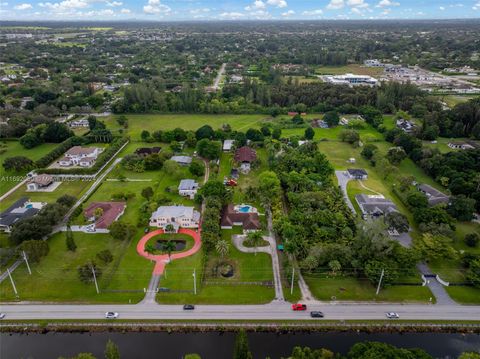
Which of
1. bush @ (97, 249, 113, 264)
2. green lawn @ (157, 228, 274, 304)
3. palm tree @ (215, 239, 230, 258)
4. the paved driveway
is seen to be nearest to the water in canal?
green lawn @ (157, 228, 274, 304)

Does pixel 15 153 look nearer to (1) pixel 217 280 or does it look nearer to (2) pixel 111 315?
(2) pixel 111 315

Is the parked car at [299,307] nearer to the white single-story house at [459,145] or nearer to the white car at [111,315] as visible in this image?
the white car at [111,315]

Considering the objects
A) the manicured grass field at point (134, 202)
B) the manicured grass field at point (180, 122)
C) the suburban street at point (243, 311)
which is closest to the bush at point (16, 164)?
the manicured grass field at point (134, 202)

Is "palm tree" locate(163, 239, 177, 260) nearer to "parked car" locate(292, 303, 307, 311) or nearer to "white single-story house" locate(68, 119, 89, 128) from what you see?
"parked car" locate(292, 303, 307, 311)

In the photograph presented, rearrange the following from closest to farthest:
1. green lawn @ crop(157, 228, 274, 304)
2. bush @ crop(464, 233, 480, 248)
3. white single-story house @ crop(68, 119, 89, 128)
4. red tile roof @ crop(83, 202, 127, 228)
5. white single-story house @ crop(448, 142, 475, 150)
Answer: green lawn @ crop(157, 228, 274, 304) < bush @ crop(464, 233, 480, 248) < red tile roof @ crop(83, 202, 127, 228) < white single-story house @ crop(448, 142, 475, 150) < white single-story house @ crop(68, 119, 89, 128)

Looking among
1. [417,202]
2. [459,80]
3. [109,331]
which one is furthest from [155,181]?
[459,80]

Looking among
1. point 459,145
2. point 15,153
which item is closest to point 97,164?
point 15,153
